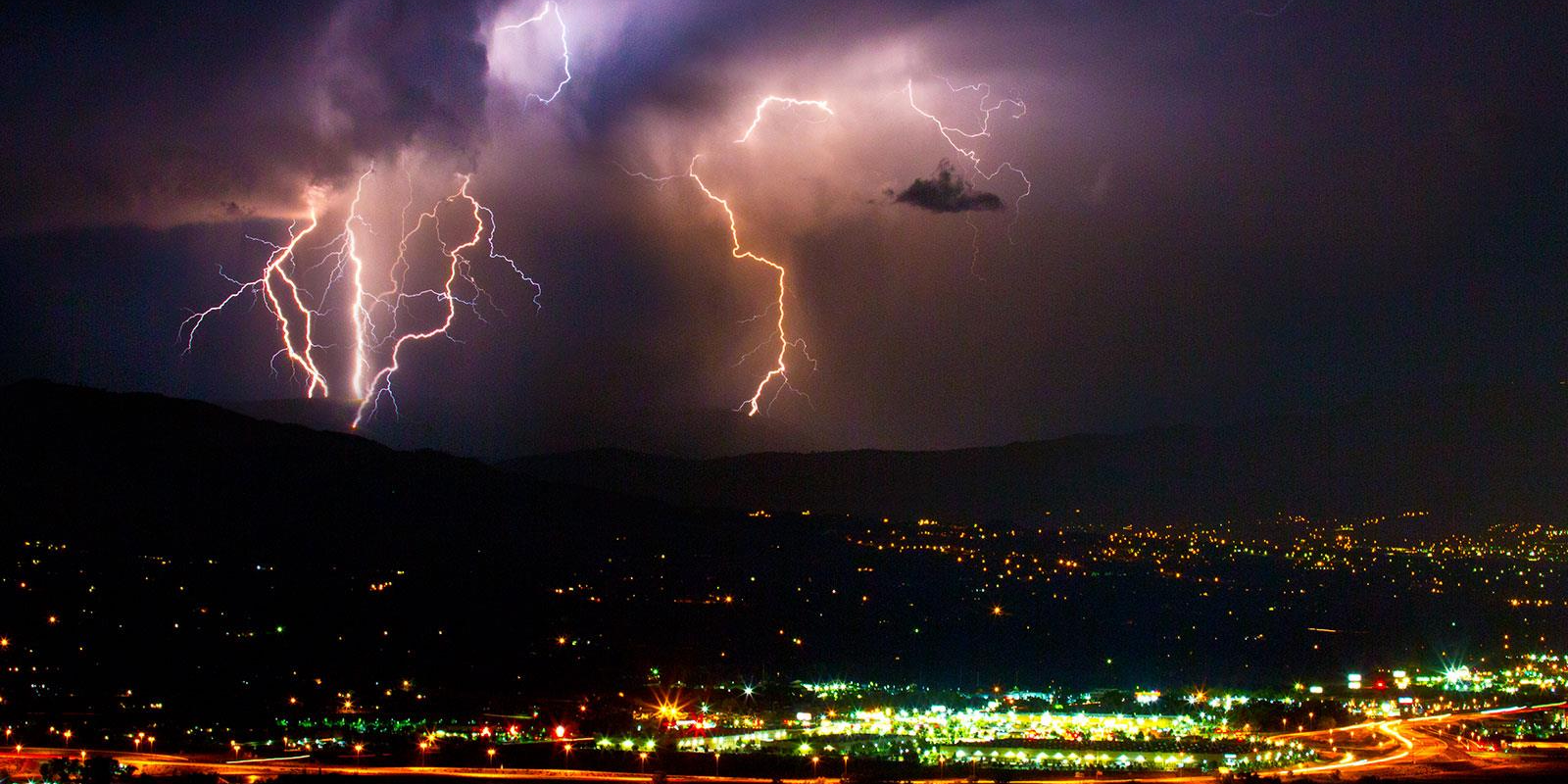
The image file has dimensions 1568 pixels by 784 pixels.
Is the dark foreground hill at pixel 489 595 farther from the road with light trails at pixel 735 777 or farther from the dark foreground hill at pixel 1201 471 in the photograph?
the dark foreground hill at pixel 1201 471

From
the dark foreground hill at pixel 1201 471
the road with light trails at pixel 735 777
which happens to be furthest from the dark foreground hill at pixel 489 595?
the dark foreground hill at pixel 1201 471

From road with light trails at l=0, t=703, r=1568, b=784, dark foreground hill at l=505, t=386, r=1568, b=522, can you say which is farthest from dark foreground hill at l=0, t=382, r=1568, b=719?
dark foreground hill at l=505, t=386, r=1568, b=522

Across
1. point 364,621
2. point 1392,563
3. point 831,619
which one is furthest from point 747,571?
point 1392,563

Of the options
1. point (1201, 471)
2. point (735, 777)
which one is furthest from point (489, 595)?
point (1201, 471)

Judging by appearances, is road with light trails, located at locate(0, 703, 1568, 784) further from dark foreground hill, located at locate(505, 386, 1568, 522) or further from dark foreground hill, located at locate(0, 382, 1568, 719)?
dark foreground hill, located at locate(505, 386, 1568, 522)

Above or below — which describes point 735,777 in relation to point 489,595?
below

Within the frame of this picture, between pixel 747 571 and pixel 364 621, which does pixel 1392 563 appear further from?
pixel 364 621

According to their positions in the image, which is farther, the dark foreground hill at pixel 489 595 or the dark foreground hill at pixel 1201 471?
the dark foreground hill at pixel 1201 471

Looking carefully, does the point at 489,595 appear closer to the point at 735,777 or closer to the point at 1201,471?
the point at 735,777
